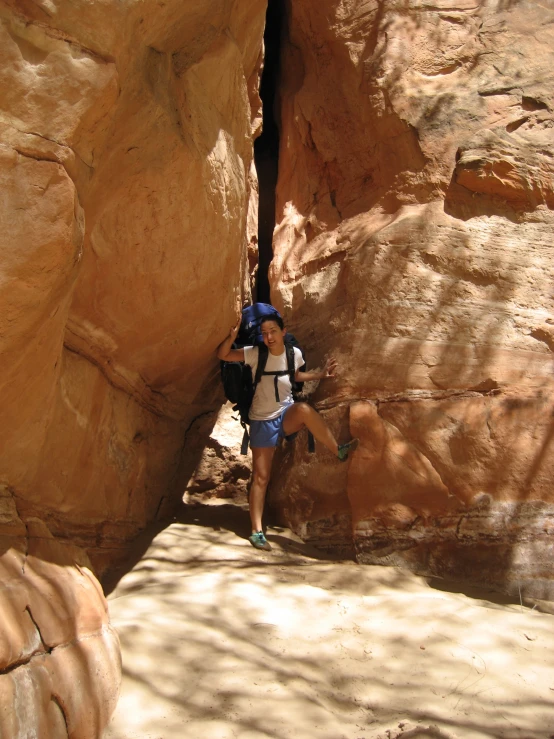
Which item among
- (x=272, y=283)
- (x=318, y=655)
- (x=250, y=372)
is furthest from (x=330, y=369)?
(x=318, y=655)

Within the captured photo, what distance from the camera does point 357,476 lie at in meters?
4.33

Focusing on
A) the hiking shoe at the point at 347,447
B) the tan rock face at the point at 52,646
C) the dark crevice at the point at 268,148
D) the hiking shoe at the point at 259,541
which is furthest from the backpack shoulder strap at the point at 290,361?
the tan rock face at the point at 52,646

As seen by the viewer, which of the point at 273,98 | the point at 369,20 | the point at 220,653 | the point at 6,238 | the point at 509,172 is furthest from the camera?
the point at 273,98

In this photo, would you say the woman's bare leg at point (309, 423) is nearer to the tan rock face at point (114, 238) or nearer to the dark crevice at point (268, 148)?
the tan rock face at point (114, 238)

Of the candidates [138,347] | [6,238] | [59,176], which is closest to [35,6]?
[59,176]

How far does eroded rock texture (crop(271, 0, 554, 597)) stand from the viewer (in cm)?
405

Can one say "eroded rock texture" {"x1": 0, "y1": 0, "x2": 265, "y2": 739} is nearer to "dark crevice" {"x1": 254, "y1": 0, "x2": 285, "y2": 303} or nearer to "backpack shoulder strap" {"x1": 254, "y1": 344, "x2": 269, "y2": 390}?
"backpack shoulder strap" {"x1": 254, "y1": 344, "x2": 269, "y2": 390}

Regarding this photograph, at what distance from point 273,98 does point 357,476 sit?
13.0 feet

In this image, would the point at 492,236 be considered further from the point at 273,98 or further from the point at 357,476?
the point at 273,98

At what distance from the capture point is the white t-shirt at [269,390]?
4625mm

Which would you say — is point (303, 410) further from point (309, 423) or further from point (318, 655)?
point (318, 655)

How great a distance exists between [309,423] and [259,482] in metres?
0.51

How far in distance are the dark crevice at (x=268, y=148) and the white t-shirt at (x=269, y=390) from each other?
61.2 inches

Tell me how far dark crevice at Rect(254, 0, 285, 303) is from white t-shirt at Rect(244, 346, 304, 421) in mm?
1555
